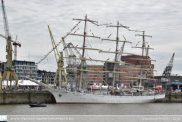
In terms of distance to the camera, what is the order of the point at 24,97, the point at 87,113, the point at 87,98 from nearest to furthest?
the point at 87,113, the point at 24,97, the point at 87,98

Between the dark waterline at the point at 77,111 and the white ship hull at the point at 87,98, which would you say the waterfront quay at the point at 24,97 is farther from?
the dark waterline at the point at 77,111

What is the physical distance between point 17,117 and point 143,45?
3253 inches

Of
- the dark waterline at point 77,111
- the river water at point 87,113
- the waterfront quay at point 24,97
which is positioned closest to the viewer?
the river water at point 87,113

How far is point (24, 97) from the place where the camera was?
315ft

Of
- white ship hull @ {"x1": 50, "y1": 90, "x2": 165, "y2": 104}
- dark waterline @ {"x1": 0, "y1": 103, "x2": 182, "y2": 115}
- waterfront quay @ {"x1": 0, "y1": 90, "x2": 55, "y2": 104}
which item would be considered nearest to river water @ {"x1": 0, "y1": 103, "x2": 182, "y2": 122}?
dark waterline @ {"x1": 0, "y1": 103, "x2": 182, "y2": 115}

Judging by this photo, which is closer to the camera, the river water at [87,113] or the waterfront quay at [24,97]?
the river water at [87,113]

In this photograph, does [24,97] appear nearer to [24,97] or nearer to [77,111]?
[24,97]

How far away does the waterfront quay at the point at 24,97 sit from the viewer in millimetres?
93856

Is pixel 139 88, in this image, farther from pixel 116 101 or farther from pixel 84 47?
pixel 84 47

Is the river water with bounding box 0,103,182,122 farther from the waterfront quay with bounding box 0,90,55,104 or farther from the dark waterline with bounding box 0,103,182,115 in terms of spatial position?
the waterfront quay with bounding box 0,90,55,104

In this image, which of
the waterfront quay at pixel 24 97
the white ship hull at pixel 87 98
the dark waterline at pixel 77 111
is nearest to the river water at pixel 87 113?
the dark waterline at pixel 77 111

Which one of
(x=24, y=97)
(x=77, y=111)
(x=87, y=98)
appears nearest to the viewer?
(x=77, y=111)

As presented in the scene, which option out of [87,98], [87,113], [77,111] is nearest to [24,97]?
[87,98]

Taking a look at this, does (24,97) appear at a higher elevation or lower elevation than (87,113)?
higher
